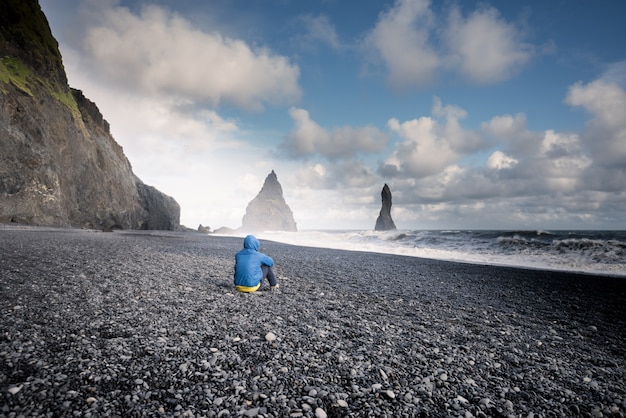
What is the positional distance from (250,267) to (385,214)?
400 feet

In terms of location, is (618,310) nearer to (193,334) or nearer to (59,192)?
(193,334)

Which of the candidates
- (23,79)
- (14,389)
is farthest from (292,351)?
(23,79)

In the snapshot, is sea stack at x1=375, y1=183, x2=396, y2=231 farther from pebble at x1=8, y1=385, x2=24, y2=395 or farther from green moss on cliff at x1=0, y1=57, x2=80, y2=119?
pebble at x1=8, y1=385, x2=24, y2=395

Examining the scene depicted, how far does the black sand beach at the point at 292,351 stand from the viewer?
3506mm

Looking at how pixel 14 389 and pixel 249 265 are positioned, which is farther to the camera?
pixel 249 265

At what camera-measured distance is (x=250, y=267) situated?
8.71 meters

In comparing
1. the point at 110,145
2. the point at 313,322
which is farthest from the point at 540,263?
the point at 110,145

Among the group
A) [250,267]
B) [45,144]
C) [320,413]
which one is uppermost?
[45,144]

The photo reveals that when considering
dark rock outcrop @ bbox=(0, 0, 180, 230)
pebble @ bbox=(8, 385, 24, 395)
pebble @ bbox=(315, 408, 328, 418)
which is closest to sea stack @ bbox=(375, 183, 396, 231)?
dark rock outcrop @ bbox=(0, 0, 180, 230)

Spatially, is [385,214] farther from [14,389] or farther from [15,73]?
[14,389]

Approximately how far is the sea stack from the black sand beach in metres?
117

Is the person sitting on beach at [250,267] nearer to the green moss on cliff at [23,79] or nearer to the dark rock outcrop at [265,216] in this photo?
the green moss on cliff at [23,79]

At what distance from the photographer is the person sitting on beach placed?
340 inches

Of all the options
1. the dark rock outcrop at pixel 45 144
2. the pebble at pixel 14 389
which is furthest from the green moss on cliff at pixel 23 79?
the pebble at pixel 14 389
